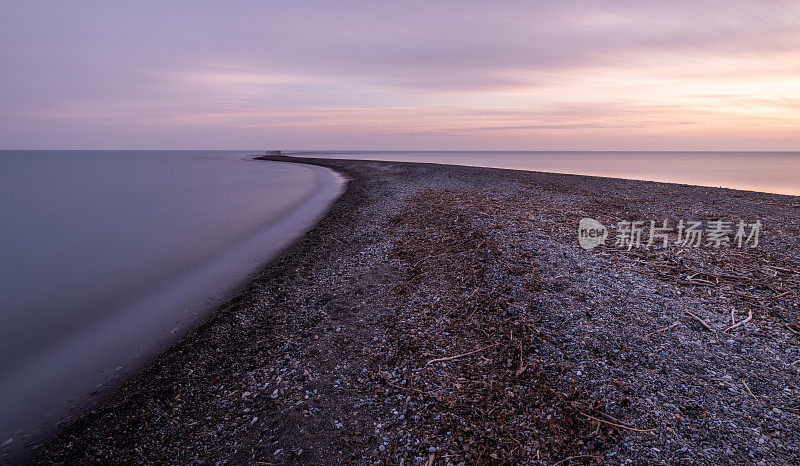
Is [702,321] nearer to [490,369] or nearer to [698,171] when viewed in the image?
[490,369]

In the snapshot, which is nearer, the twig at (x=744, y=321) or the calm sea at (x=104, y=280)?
the twig at (x=744, y=321)

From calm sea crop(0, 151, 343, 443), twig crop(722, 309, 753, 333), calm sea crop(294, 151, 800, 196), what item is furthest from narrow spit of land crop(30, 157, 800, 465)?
calm sea crop(294, 151, 800, 196)

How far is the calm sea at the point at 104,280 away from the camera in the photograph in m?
7.73

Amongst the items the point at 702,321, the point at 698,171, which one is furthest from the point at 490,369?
the point at 698,171

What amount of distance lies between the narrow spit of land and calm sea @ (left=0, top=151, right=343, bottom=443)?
62.1 inches

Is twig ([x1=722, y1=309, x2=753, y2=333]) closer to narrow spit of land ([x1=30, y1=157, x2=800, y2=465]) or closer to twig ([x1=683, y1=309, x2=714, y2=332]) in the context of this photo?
narrow spit of land ([x1=30, y1=157, x2=800, y2=465])

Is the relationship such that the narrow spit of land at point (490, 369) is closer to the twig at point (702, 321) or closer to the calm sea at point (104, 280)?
the twig at point (702, 321)

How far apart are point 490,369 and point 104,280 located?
14744 millimetres

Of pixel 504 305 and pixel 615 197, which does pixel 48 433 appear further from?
pixel 615 197

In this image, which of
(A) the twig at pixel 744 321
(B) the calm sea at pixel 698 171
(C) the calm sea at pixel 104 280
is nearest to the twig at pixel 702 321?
(A) the twig at pixel 744 321

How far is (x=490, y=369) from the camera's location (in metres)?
6.12

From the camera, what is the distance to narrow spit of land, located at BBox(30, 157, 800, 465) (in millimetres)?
4754

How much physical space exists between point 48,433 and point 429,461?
627cm

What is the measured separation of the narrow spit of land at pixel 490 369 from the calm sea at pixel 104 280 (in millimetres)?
1577
